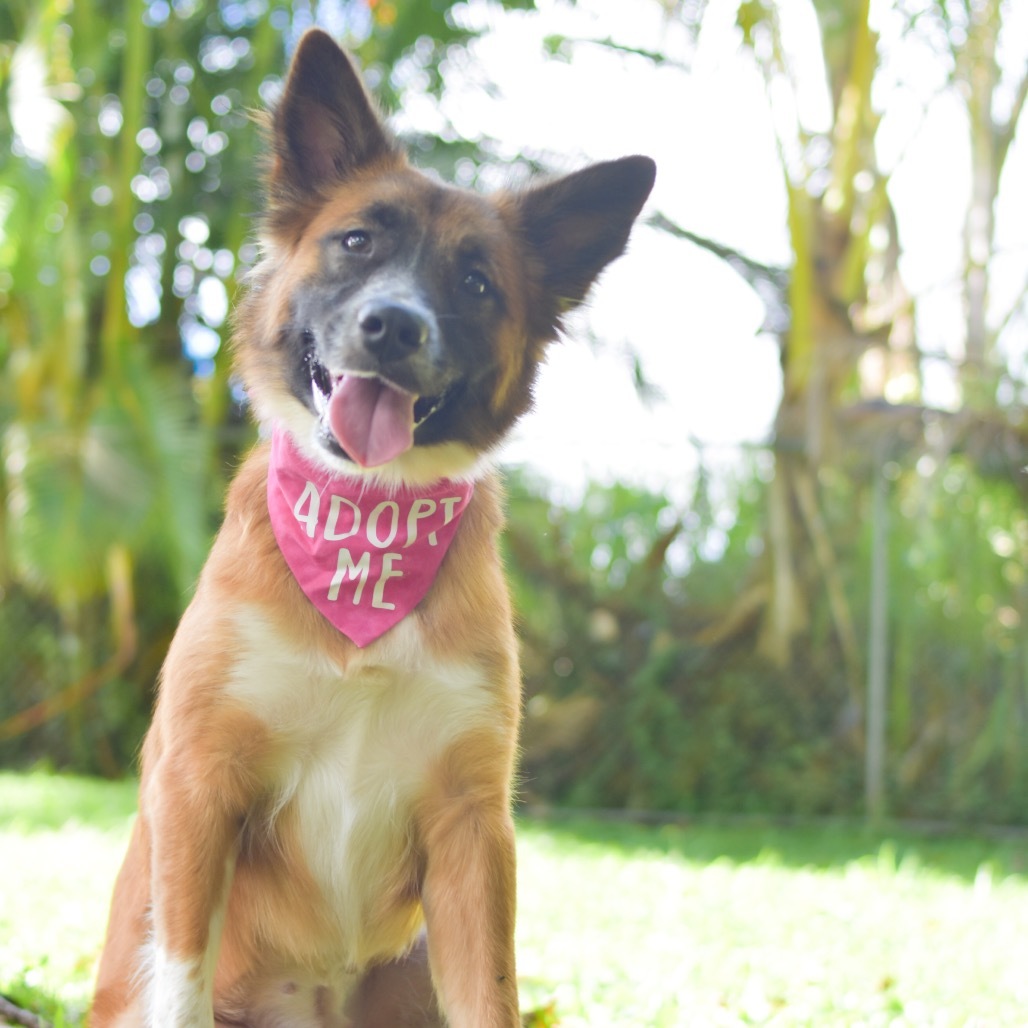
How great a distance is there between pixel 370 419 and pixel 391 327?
264 mm

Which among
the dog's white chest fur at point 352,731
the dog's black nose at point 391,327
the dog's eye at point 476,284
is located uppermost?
the dog's eye at point 476,284

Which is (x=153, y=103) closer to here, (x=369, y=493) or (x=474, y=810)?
(x=369, y=493)

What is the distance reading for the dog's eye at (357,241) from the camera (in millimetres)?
2936

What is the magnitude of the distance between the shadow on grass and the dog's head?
12.7ft

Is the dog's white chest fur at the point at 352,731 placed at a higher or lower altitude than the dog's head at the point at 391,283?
lower

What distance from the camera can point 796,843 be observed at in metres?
6.91

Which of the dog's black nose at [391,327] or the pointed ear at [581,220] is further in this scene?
the pointed ear at [581,220]

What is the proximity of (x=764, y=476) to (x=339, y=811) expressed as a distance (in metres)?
6.32

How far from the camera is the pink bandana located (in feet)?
8.41

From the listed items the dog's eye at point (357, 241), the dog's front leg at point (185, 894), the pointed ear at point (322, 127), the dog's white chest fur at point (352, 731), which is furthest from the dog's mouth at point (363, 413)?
the dog's front leg at point (185, 894)

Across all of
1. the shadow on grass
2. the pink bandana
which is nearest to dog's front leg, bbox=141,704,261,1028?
the pink bandana

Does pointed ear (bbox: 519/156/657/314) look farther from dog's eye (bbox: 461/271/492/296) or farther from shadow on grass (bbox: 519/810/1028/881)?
shadow on grass (bbox: 519/810/1028/881)

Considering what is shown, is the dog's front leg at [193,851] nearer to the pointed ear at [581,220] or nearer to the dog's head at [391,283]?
the dog's head at [391,283]

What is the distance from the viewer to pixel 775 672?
26.6 feet
